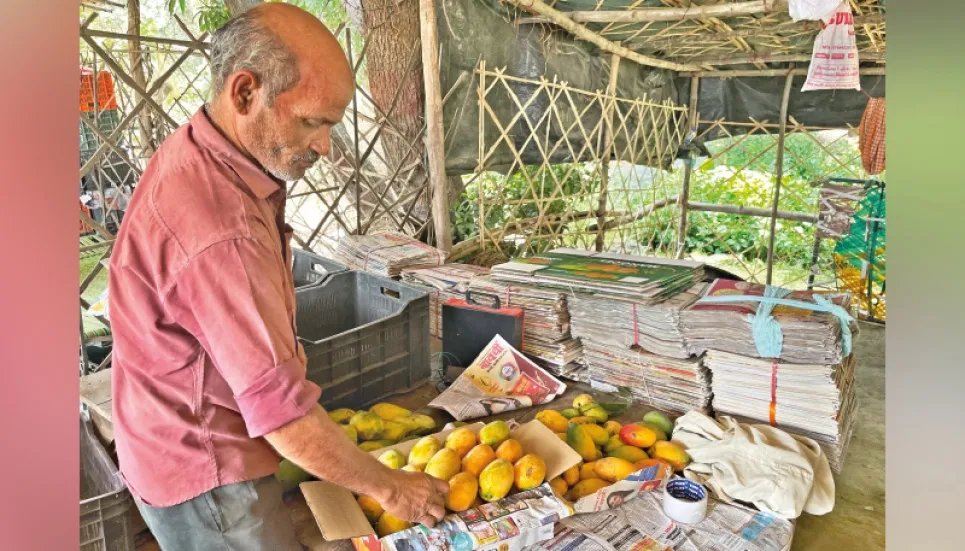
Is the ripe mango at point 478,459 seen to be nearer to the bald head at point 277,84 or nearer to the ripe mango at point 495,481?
the ripe mango at point 495,481

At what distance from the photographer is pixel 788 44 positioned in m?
6.87

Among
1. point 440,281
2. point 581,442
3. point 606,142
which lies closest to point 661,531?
point 581,442

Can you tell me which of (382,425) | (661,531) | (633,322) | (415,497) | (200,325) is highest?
(200,325)

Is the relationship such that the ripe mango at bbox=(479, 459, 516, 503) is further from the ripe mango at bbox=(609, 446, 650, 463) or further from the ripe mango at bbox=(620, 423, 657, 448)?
the ripe mango at bbox=(620, 423, 657, 448)

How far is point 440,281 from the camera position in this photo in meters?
3.59

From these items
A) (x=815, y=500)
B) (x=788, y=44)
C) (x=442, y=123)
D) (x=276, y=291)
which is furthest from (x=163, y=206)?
(x=788, y=44)

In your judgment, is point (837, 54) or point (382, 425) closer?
point (382, 425)

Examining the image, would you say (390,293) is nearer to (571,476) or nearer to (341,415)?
(341,415)

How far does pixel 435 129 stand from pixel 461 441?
8.69 ft

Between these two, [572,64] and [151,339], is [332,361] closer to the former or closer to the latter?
[151,339]

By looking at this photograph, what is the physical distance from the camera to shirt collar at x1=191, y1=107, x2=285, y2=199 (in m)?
1.28

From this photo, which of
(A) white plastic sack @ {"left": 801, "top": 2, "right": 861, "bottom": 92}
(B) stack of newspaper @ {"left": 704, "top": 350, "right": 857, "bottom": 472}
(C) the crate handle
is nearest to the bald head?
(C) the crate handle
